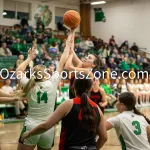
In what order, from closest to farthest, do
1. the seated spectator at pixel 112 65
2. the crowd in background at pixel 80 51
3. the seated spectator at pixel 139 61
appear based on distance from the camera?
1. the crowd in background at pixel 80 51
2. the seated spectator at pixel 112 65
3. the seated spectator at pixel 139 61

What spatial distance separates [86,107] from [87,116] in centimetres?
8

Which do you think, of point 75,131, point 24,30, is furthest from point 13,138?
point 24,30

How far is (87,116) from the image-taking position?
2.85 meters

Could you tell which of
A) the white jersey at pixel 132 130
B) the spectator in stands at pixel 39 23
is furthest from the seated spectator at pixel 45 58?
the white jersey at pixel 132 130

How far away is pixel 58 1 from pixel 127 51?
19.7ft

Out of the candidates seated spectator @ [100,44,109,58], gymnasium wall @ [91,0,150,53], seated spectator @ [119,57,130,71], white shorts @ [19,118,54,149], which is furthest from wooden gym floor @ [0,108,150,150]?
gymnasium wall @ [91,0,150,53]

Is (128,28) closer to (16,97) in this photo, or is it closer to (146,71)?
(146,71)

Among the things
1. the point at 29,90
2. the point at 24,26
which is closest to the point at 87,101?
the point at 29,90

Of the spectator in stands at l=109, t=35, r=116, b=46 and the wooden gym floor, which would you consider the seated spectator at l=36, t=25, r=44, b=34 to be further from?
the wooden gym floor

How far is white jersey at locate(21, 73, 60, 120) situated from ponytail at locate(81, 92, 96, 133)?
96cm

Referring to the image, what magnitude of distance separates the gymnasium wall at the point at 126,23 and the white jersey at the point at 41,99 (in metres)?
18.8

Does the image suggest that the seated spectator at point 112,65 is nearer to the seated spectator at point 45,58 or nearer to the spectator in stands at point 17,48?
the seated spectator at point 45,58

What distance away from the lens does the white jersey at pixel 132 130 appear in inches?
128

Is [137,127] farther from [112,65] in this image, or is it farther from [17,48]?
[112,65]
